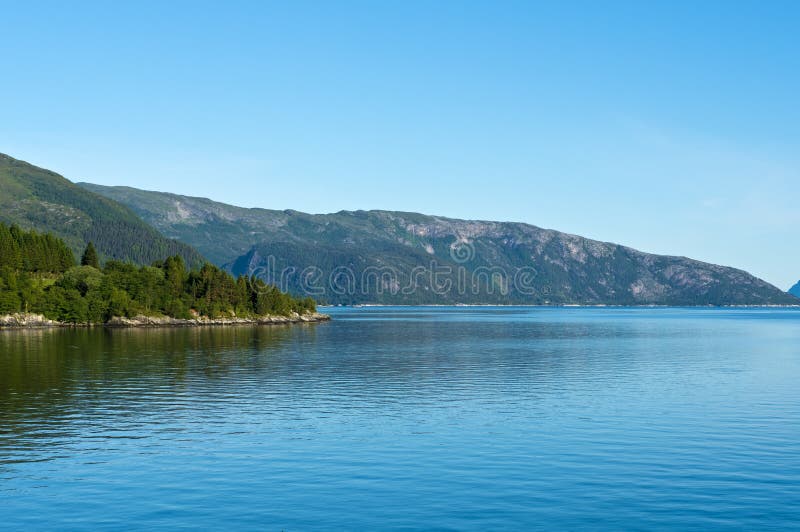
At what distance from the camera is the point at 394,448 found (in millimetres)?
50688

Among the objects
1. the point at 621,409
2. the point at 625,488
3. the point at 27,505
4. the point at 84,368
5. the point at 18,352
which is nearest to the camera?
the point at 27,505

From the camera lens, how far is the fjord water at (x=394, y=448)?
119 ft

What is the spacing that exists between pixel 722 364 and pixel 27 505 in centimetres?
10442

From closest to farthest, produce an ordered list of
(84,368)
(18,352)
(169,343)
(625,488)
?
(625,488), (84,368), (18,352), (169,343)

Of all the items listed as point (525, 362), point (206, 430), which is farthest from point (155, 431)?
point (525, 362)

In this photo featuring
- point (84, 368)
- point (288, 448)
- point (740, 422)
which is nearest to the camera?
point (288, 448)

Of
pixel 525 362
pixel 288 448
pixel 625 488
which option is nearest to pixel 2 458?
pixel 288 448

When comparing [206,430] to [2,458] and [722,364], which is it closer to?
[2,458]

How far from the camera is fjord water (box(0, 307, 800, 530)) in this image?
36312 mm

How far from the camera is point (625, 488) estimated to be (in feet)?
133

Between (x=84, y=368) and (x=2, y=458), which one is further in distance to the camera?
(x=84, y=368)

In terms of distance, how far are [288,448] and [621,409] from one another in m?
31.9

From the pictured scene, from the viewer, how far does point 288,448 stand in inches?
1991

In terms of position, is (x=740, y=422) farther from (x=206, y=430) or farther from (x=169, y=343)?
(x=169, y=343)
